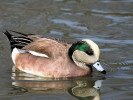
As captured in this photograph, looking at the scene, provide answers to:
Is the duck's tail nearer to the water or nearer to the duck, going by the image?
the duck

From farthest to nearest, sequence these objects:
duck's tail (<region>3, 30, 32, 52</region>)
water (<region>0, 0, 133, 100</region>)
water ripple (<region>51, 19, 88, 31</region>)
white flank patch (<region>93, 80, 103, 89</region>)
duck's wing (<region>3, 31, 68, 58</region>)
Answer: water ripple (<region>51, 19, 88, 31</region>) → duck's tail (<region>3, 30, 32, 52</region>) → duck's wing (<region>3, 31, 68, 58</region>) → white flank patch (<region>93, 80, 103, 89</region>) → water (<region>0, 0, 133, 100</region>)

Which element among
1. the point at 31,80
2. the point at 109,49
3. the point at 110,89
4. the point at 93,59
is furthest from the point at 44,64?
the point at 109,49

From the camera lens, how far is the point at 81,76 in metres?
7.50

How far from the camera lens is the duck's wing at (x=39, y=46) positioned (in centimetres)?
744

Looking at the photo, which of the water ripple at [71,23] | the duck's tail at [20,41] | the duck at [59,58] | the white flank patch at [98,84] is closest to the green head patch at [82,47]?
the duck at [59,58]

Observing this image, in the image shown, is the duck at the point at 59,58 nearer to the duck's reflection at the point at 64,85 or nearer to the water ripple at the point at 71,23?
the duck's reflection at the point at 64,85

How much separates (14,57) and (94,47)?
6.27 ft

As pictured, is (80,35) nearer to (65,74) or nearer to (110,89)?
(65,74)

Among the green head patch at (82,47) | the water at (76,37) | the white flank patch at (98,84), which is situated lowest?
the white flank patch at (98,84)

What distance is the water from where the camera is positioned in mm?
6648

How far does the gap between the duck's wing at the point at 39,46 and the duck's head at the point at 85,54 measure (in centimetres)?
22

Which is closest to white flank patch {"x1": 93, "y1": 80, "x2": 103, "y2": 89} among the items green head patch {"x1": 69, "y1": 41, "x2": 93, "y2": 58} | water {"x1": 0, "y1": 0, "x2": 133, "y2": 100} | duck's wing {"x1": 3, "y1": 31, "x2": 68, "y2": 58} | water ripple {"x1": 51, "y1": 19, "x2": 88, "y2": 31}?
water {"x1": 0, "y1": 0, "x2": 133, "y2": 100}

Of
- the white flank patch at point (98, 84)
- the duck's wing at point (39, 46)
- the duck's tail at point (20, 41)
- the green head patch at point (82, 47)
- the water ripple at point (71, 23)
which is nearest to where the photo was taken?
the white flank patch at point (98, 84)

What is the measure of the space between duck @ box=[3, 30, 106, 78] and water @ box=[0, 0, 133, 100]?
0.15m
